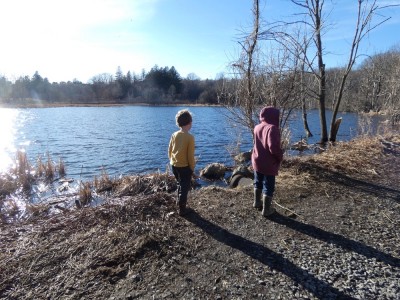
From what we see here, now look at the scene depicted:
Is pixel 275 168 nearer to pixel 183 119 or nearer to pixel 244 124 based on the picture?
pixel 183 119

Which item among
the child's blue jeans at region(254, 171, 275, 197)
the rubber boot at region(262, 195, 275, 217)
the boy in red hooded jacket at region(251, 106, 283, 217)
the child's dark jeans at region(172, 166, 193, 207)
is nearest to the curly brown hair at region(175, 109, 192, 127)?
the child's dark jeans at region(172, 166, 193, 207)

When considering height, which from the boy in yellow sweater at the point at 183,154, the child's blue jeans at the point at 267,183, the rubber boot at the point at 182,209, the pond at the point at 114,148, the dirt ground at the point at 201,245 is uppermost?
the boy in yellow sweater at the point at 183,154

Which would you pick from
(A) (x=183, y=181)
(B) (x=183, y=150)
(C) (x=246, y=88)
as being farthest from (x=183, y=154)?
(C) (x=246, y=88)

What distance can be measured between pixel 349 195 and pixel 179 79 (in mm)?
88193

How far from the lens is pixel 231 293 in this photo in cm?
312

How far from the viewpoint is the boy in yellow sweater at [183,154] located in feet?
16.5

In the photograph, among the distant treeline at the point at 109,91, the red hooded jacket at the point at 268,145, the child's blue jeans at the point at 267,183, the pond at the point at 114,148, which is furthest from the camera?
the distant treeline at the point at 109,91

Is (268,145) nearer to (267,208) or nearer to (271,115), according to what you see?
(271,115)

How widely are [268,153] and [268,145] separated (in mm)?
176

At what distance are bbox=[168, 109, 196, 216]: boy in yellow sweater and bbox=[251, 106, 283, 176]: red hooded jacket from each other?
1.17 metres

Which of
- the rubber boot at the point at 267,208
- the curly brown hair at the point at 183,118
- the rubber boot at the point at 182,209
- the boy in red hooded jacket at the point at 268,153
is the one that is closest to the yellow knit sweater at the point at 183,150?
the curly brown hair at the point at 183,118

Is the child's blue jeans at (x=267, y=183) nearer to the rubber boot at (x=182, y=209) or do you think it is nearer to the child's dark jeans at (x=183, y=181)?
the child's dark jeans at (x=183, y=181)

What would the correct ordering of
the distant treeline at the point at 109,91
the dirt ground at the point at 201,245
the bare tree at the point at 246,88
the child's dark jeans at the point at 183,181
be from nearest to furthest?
1. the dirt ground at the point at 201,245
2. the child's dark jeans at the point at 183,181
3. the bare tree at the point at 246,88
4. the distant treeline at the point at 109,91

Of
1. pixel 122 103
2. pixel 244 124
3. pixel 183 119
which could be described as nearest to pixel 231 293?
pixel 183 119
